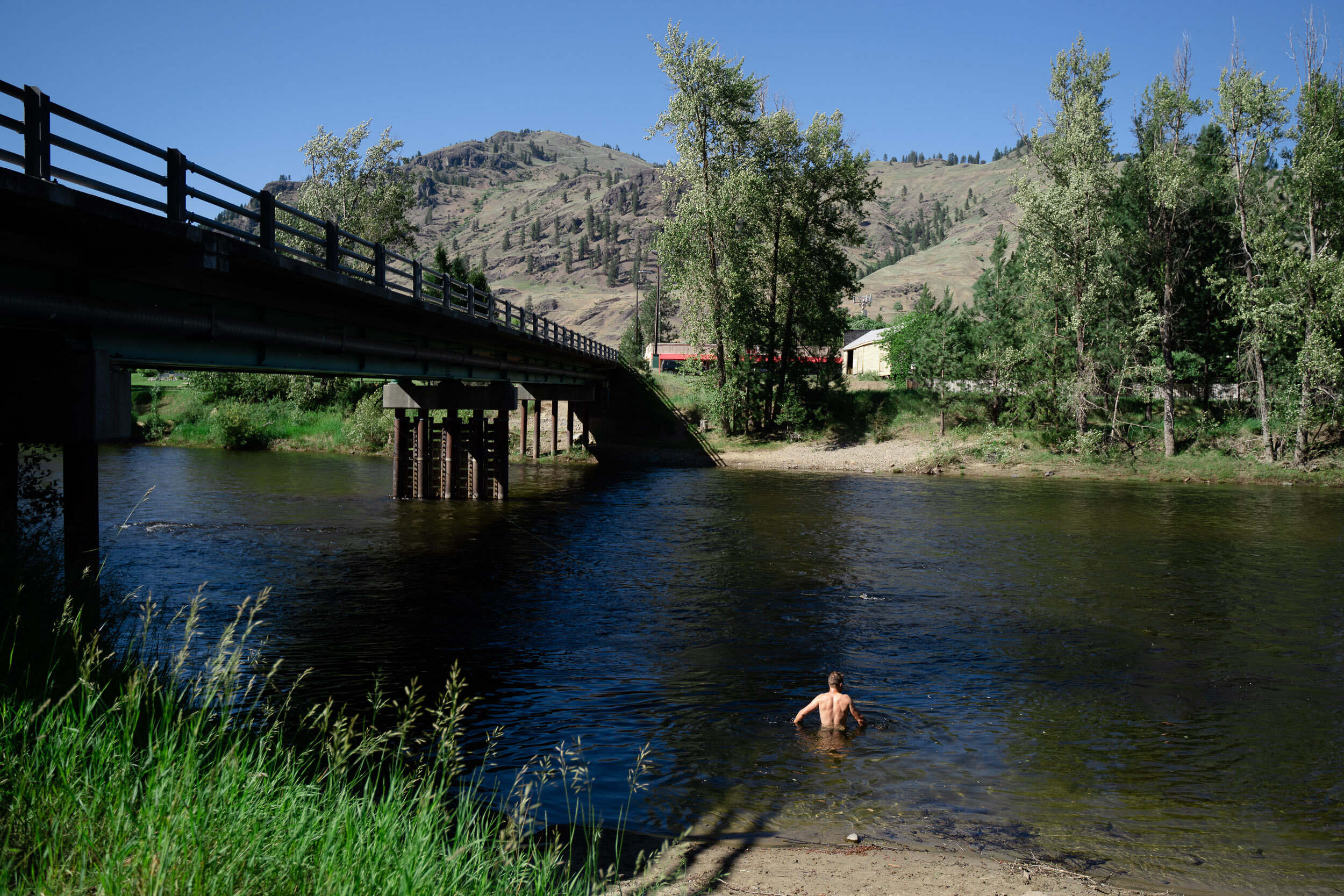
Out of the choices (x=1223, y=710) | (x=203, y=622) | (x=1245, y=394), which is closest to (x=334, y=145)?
(x=203, y=622)

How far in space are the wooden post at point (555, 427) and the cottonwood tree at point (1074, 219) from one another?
28.3m

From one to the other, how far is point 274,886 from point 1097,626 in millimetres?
16094

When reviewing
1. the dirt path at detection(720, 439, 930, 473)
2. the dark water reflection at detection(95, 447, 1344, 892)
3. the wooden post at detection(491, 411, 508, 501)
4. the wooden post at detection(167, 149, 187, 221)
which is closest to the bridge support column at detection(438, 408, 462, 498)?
the wooden post at detection(491, 411, 508, 501)

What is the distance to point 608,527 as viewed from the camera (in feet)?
94.9

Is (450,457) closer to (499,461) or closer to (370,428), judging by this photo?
(499,461)

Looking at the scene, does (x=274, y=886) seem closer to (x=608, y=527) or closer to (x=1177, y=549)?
(x=608, y=527)

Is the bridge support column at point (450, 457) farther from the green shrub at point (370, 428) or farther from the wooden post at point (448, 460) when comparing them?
the green shrub at point (370, 428)

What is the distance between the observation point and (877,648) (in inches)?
606

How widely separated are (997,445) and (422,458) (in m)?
33.3

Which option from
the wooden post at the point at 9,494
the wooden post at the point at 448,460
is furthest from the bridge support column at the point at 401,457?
the wooden post at the point at 9,494

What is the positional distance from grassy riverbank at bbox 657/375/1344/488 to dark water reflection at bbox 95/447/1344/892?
15.3m

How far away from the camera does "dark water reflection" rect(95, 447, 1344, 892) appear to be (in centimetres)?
945

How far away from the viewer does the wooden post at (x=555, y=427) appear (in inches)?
2186

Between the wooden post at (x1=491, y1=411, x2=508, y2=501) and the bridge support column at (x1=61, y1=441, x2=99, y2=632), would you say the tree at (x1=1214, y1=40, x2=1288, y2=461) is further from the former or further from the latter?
the bridge support column at (x1=61, y1=441, x2=99, y2=632)
